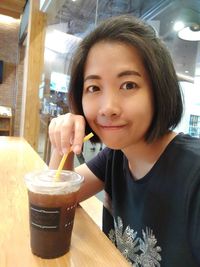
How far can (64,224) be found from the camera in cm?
56

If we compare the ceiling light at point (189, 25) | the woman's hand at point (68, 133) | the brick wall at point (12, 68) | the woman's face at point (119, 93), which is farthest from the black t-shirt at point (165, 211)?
the brick wall at point (12, 68)

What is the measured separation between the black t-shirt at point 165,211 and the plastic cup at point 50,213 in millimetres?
281

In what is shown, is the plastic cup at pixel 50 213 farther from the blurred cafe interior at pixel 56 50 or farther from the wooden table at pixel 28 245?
the blurred cafe interior at pixel 56 50

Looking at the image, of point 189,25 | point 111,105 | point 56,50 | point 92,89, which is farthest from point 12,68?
point 111,105

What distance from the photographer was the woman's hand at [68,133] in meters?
0.71

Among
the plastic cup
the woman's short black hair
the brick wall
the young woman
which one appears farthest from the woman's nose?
the brick wall

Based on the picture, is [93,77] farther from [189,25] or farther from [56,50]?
[56,50]

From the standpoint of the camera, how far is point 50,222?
0.54m

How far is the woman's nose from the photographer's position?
0.72m

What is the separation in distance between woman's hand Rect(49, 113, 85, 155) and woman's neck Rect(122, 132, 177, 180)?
22cm

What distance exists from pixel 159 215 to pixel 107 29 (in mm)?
579

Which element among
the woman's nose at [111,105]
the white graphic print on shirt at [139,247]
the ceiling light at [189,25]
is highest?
the ceiling light at [189,25]

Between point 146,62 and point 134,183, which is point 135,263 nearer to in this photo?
point 134,183

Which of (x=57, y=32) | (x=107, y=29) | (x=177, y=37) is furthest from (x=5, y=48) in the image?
(x=107, y=29)
